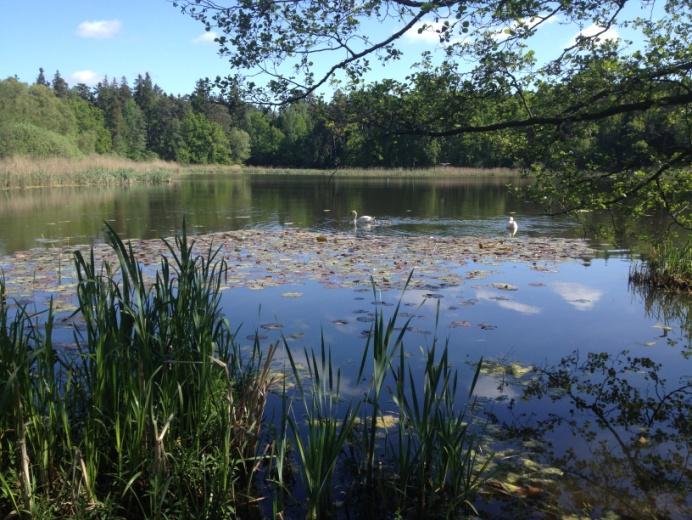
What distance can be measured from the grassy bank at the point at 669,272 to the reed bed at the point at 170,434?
6790 mm

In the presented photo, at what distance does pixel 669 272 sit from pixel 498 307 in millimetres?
3264

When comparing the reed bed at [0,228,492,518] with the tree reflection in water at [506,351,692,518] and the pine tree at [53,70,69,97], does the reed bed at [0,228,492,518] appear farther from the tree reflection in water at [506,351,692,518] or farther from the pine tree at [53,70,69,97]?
the pine tree at [53,70,69,97]

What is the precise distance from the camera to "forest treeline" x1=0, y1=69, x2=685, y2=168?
5.45m

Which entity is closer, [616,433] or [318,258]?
[616,433]

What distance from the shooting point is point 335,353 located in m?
5.78

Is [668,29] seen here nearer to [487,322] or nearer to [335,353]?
[487,322]

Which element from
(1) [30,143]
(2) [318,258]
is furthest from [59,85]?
(2) [318,258]

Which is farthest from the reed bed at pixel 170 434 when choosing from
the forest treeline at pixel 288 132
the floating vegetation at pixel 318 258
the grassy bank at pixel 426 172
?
the grassy bank at pixel 426 172

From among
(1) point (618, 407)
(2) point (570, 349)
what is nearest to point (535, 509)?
(1) point (618, 407)

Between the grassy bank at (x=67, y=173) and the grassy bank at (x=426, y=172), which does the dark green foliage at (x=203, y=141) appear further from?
the grassy bank at (x=67, y=173)

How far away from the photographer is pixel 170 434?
304 centimetres

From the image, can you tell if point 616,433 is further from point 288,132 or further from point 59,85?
point 59,85

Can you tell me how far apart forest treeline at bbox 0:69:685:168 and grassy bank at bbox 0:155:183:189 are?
15.6 feet

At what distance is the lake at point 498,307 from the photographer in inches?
152
